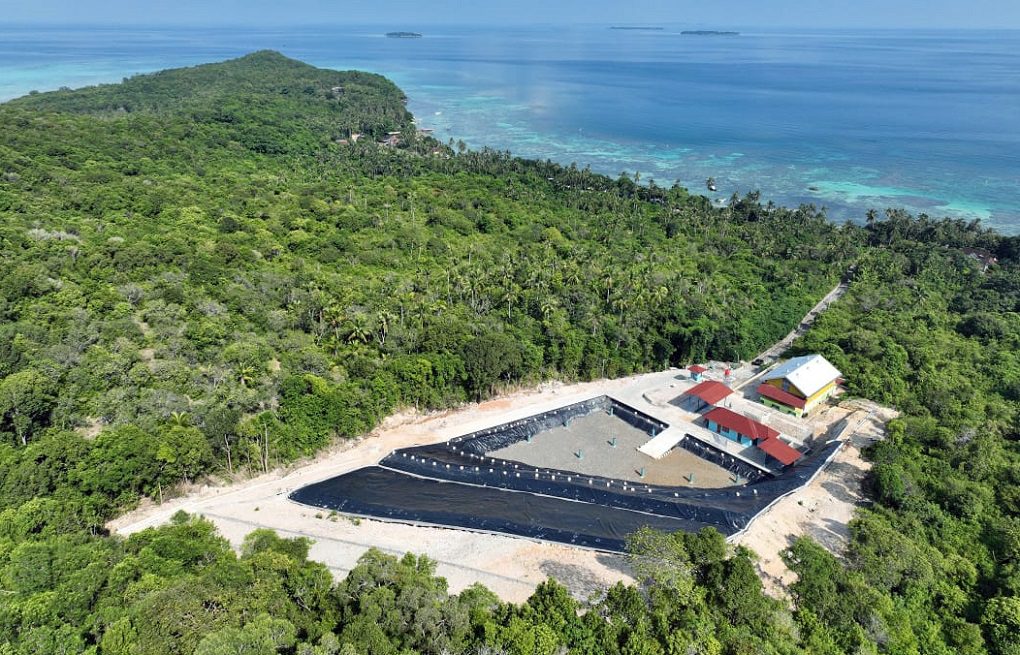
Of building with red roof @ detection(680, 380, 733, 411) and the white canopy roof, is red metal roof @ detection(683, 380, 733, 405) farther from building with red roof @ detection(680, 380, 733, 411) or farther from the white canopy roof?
the white canopy roof

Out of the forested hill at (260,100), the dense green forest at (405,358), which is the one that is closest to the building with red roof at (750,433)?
the dense green forest at (405,358)

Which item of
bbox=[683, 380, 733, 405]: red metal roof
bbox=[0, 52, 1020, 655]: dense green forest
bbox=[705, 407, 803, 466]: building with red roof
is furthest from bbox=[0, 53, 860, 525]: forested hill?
bbox=[705, 407, 803, 466]: building with red roof

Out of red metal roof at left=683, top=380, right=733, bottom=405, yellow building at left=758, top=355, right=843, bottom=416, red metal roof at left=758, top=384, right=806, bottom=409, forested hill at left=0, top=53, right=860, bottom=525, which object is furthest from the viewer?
red metal roof at left=683, top=380, right=733, bottom=405

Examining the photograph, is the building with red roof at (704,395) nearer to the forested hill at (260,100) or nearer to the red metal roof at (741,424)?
the red metal roof at (741,424)

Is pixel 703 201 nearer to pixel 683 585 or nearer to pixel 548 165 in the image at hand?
pixel 548 165

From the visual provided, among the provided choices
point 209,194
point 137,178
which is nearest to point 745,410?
point 209,194

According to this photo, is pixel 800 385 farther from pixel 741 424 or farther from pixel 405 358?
pixel 405 358

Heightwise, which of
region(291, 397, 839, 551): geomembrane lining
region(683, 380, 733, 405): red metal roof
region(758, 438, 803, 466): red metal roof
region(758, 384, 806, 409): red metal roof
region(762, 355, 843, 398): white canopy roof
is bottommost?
region(291, 397, 839, 551): geomembrane lining
